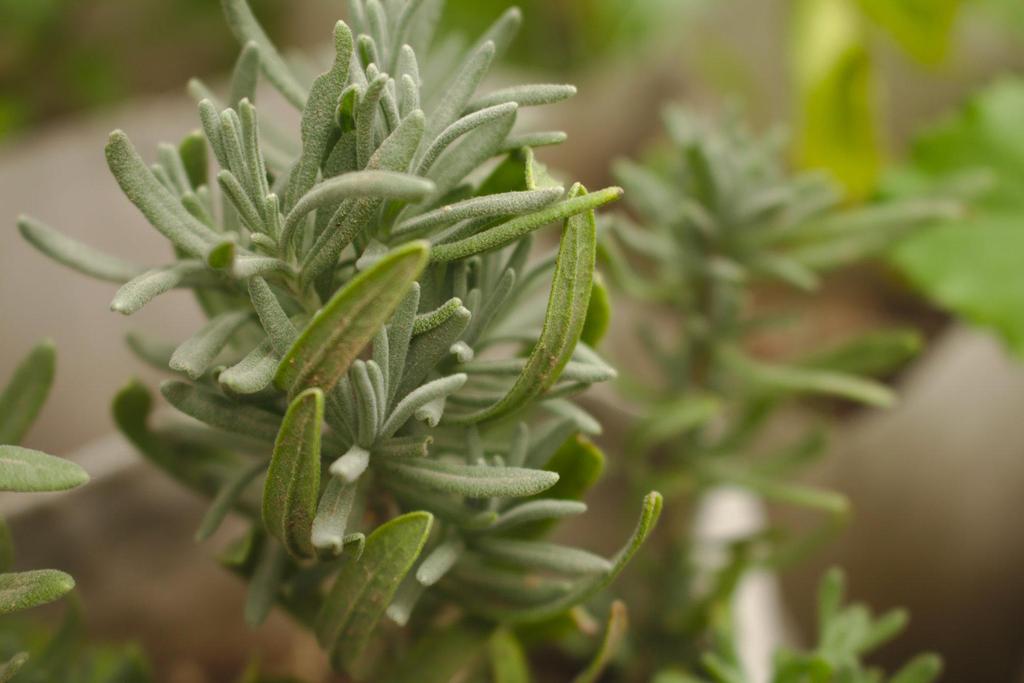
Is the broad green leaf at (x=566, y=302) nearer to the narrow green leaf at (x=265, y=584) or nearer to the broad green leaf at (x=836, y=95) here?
the narrow green leaf at (x=265, y=584)

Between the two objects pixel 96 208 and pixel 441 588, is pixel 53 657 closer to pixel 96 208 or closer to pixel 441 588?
pixel 441 588

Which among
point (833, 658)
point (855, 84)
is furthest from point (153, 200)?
point (855, 84)

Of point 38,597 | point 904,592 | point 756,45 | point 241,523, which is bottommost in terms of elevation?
point 904,592

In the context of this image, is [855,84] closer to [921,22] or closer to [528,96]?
[921,22]

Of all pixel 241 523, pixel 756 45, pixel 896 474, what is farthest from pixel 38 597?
pixel 756 45

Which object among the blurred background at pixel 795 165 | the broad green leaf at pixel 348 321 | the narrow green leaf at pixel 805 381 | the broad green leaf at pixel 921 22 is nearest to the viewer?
the broad green leaf at pixel 348 321

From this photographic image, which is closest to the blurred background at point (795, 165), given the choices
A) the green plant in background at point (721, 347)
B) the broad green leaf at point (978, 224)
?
the broad green leaf at point (978, 224)

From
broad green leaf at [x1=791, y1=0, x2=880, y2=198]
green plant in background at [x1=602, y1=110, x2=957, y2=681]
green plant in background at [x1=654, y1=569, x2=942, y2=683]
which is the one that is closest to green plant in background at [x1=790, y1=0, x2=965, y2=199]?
broad green leaf at [x1=791, y1=0, x2=880, y2=198]
